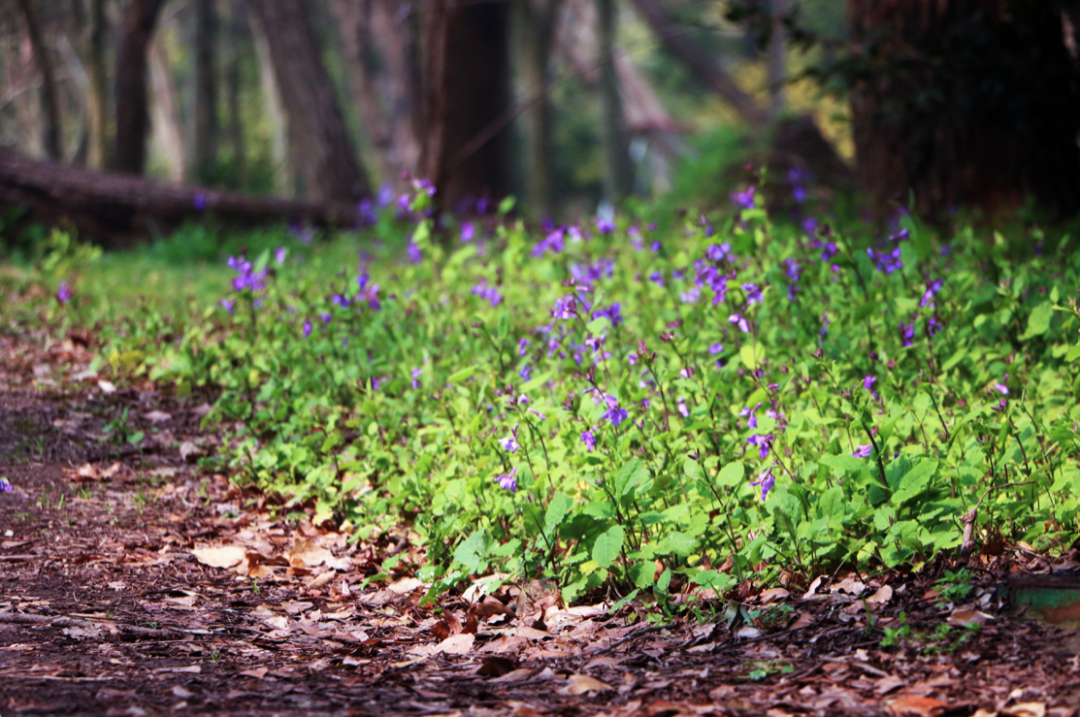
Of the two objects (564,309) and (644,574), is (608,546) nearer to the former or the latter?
(644,574)

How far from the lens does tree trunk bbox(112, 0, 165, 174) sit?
13.3 metres

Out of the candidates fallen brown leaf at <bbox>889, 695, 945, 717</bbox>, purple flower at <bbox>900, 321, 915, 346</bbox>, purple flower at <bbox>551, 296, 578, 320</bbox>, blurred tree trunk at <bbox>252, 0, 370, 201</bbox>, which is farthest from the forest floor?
blurred tree trunk at <bbox>252, 0, 370, 201</bbox>

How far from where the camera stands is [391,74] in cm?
1905

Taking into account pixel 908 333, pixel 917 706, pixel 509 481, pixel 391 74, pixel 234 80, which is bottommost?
pixel 917 706

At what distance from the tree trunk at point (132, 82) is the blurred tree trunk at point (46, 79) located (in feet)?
10.9

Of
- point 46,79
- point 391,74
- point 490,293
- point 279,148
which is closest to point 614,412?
point 490,293

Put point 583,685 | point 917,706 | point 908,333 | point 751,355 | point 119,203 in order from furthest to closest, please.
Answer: point 119,203 → point 908,333 → point 751,355 → point 583,685 → point 917,706

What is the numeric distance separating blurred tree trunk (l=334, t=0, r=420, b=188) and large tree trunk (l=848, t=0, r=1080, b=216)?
827cm

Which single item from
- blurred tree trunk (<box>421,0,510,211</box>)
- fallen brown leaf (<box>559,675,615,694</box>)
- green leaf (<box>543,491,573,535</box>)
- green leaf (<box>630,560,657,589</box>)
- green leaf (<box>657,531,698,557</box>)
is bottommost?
fallen brown leaf (<box>559,675,615,694</box>)

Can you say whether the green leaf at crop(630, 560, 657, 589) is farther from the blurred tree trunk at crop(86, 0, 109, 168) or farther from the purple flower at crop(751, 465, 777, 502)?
the blurred tree trunk at crop(86, 0, 109, 168)

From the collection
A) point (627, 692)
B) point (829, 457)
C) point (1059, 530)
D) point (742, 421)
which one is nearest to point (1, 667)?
point (627, 692)

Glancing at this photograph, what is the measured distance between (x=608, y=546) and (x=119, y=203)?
859cm

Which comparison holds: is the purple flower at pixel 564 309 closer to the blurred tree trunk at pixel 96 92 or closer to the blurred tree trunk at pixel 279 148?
the blurred tree trunk at pixel 96 92

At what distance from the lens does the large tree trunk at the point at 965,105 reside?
562 centimetres
